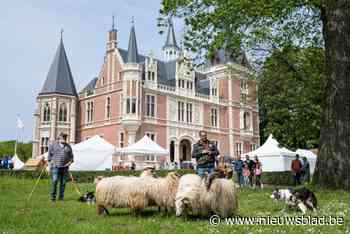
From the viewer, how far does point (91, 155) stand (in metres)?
29.5

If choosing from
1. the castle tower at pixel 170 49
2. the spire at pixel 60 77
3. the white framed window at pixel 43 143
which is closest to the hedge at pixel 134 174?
the white framed window at pixel 43 143

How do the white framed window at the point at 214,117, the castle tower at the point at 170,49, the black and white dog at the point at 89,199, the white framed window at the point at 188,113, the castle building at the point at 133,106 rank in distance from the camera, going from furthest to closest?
the castle tower at the point at 170,49 < the white framed window at the point at 214,117 < the white framed window at the point at 188,113 < the castle building at the point at 133,106 < the black and white dog at the point at 89,199

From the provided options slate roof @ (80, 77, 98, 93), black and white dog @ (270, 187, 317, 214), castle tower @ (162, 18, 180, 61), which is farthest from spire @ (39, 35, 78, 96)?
black and white dog @ (270, 187, 317, 214)

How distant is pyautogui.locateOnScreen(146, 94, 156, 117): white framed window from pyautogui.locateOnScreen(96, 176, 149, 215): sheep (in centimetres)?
3304

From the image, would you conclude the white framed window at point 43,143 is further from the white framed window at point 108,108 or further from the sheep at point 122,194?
the sheep at point 122,194

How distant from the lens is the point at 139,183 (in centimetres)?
793

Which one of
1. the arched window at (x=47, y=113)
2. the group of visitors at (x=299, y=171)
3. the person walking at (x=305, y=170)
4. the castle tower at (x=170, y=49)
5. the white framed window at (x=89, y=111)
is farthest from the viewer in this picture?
the castle tower at (x=170, y=49)

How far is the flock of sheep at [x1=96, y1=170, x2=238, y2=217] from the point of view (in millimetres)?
7141

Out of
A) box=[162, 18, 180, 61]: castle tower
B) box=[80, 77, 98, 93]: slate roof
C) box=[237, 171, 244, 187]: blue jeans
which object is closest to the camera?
box=[237, 171, 244, 187]: blue jeans

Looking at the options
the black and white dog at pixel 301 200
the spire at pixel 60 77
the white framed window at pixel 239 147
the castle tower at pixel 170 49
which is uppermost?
the castle tower at pixel 170 49

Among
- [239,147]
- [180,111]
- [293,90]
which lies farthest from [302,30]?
[239,147]

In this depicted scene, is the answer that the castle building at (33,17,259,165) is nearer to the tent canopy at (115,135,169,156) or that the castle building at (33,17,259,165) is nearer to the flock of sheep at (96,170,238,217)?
the tent canopy at (115,135,169,156)

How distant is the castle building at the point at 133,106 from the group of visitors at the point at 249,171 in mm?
17970

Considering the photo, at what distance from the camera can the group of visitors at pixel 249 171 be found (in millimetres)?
20500
